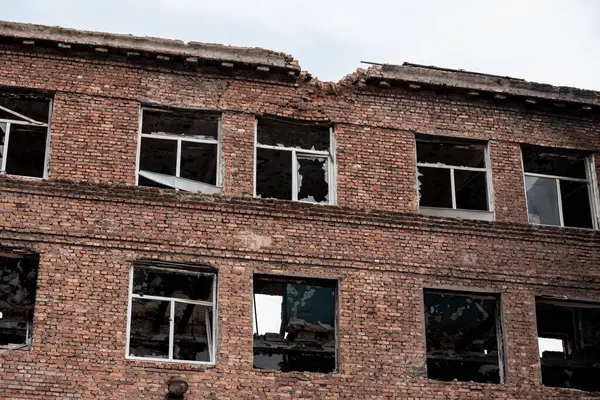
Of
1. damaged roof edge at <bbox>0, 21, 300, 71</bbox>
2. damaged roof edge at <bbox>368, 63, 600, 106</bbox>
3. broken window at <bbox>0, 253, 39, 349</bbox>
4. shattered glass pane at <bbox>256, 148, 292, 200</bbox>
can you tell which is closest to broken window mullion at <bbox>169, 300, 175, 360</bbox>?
broken window at <bbox>0, 253, 39, 349</bbox>

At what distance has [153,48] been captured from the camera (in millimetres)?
21328

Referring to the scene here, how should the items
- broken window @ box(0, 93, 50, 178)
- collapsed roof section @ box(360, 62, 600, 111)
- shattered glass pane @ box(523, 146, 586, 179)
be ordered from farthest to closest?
shattered glass pane @ box(523, 146, 586, 179) < collapsed roof section @ box(360, 62, 600, 111) < broken window @ box(0, 93, 50, 178)

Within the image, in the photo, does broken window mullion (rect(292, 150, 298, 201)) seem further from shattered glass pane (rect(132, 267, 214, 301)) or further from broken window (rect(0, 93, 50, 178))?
broken window (rect(0, 93, 50, 178))

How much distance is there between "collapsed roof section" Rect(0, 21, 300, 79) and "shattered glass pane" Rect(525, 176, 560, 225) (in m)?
5.39

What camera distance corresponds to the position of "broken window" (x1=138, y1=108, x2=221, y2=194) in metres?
21.3

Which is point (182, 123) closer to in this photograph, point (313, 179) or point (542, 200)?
point (313, 179)

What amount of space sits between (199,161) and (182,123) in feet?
2.65

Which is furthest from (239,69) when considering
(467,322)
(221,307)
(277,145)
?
(467,322)

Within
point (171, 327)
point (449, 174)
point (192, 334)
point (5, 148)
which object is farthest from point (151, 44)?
point (449, 174)

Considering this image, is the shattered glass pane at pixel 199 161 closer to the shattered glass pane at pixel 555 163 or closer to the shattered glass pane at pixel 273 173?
the shattered glass pane at pixel 273 173

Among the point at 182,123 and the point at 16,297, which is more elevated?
the point at 182,123

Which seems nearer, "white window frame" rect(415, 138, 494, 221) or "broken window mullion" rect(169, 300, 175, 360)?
"broken window mullion" rect(169, 300, 175, 360)

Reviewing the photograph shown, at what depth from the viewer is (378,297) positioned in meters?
20.6

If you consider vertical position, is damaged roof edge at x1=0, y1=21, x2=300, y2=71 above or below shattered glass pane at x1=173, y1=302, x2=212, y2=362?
above
